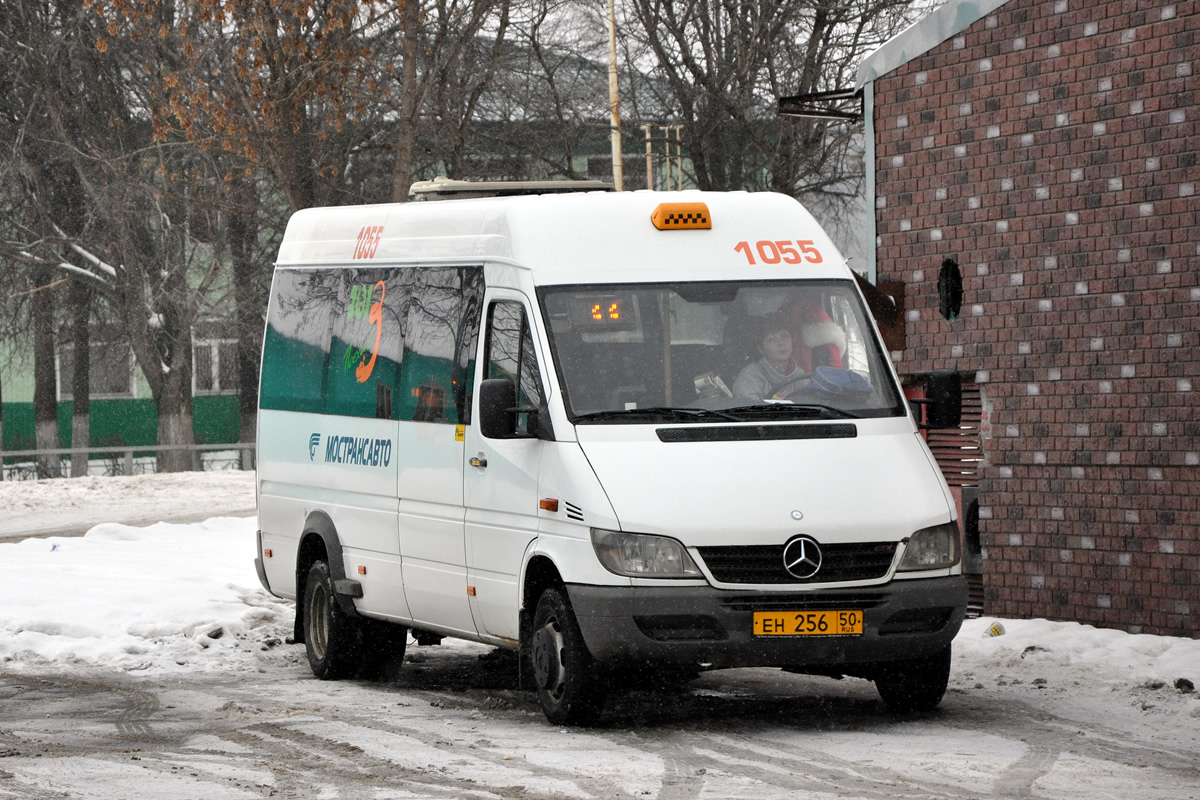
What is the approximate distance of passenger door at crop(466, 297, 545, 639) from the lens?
9.47 meters

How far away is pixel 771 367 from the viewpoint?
955cm

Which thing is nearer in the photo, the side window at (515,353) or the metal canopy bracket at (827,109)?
the side window at (515,353)

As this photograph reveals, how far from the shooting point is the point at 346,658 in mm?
11688

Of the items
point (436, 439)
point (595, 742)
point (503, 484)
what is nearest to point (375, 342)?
point (436, 439)

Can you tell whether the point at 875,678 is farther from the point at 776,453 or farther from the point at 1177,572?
the point at 1177,572

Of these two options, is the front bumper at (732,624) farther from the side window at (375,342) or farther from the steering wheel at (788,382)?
the side window at (375,342)

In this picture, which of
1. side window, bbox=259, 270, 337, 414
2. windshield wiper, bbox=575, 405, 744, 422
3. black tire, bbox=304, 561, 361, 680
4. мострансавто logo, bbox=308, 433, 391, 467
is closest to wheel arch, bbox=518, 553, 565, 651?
windshield wiper, bbox=575, 405, 744, 422

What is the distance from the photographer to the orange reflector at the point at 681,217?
391 inches

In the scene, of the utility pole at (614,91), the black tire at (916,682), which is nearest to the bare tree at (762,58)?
the utility pole at (614,91)

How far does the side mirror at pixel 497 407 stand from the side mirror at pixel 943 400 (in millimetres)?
2088

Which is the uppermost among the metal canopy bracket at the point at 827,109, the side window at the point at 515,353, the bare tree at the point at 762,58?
the bare tree at the point at 762,58

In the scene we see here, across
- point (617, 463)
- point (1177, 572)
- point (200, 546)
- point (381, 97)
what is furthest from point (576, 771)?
point (381, 97)

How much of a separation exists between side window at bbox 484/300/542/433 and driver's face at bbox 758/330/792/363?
3.58 ft

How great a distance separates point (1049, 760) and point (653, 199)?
11.4 feet
